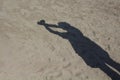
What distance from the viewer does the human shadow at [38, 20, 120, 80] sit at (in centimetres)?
650

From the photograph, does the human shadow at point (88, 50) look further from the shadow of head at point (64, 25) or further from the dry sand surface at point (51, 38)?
the dry sand surface at point (51, 38)

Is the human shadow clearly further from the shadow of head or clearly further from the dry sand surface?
the dry sand surface

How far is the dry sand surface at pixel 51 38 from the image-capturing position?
591 cm

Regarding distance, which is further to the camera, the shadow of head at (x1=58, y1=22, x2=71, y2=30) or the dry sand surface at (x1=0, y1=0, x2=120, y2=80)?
the shadow of head at (x1=58, y1=22, x2=71, y2=30)

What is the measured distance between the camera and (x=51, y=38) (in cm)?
729

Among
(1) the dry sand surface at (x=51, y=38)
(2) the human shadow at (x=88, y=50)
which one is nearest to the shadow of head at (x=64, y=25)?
(2) the human shadow at (x=88, y=50)

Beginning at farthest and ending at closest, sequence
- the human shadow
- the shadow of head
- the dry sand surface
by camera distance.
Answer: the shadow of head
the human shadow
the dry sand surface

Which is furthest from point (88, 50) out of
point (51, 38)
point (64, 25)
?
point (64, 25)

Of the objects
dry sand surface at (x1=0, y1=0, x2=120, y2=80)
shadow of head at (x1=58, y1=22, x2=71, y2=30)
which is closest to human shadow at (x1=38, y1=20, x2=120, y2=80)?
shadow of head at (x1=58, y1=22, x2=71, y2=30)

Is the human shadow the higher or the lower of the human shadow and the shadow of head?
the higher

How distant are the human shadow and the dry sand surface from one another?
0.11m

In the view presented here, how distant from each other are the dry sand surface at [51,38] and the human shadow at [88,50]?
113 mm

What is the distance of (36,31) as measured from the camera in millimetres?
7531

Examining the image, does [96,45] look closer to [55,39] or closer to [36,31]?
[55,39]
